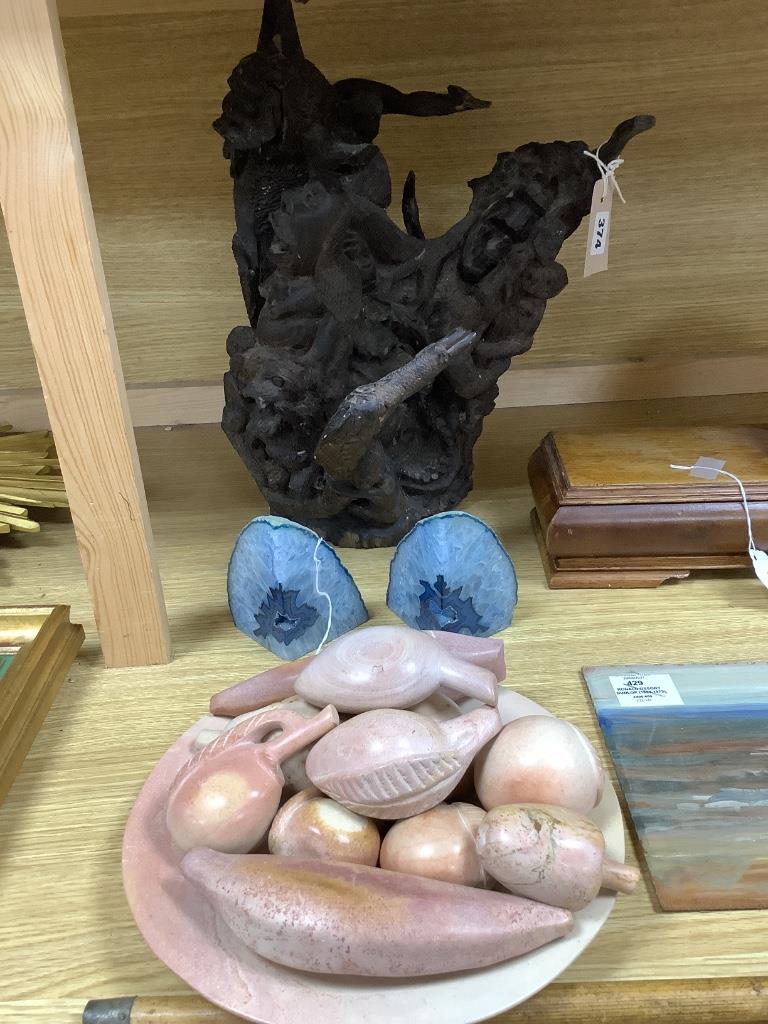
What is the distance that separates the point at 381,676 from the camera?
0.56 metres

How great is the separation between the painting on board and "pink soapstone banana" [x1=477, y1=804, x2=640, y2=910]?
13 cm

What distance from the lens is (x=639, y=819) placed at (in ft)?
2.03

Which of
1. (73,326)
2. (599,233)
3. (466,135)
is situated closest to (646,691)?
(599,233)

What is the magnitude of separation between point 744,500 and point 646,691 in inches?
9.5

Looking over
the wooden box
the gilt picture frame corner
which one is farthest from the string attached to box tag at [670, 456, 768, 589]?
the gilt picture frame corner

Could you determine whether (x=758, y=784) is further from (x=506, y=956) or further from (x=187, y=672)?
(x=187, y=672)

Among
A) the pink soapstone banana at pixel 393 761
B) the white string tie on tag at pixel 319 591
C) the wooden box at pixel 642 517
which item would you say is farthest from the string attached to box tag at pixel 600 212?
the pink soapstone banana at pixel 393 761

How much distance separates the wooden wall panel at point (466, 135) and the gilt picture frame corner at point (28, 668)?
20.6 inches

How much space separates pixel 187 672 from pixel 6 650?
0.16 m

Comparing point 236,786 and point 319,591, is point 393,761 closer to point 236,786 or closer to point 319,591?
point 236,786

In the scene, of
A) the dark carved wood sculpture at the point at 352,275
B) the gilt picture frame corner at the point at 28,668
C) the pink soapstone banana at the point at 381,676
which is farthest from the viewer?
the dark carved wood sculpture at the point at 352,275

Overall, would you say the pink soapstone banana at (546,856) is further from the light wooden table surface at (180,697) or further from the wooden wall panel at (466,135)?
the wooden wall panel at (466,135)

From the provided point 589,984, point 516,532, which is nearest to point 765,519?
point 516,532

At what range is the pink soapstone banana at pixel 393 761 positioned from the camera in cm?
50
